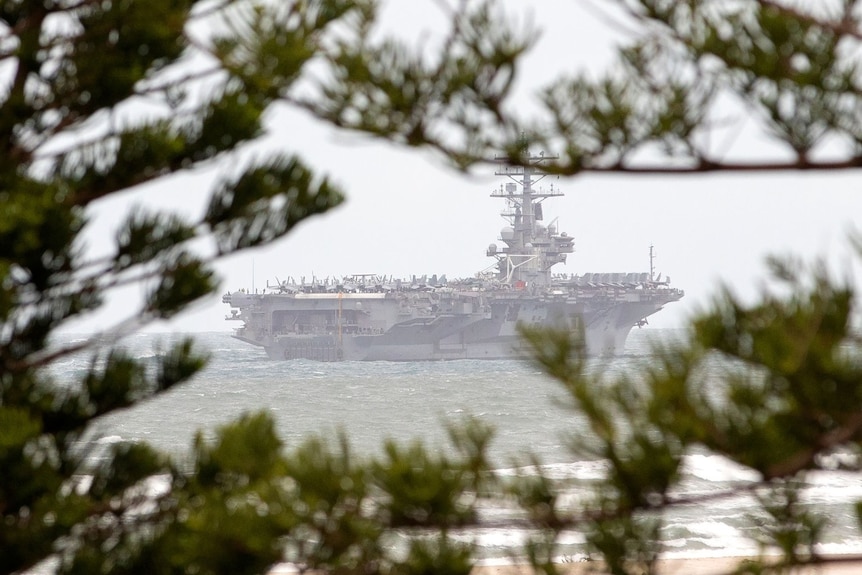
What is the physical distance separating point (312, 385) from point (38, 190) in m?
38.8

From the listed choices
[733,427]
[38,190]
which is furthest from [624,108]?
[38,190]

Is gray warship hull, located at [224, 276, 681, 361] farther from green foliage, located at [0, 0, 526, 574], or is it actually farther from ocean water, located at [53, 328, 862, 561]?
green foliage, located at [0, 0, 526, 574]

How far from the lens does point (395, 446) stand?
2.36 m

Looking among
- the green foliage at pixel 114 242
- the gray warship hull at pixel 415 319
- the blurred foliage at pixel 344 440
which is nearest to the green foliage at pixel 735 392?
the blurred foliage at pixel 344 440

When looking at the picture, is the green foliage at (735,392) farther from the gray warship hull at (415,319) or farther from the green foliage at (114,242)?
the gray warship hull at (415,319)

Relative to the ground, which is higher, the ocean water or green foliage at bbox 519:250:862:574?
green foliage at bbox 519:250:862:574

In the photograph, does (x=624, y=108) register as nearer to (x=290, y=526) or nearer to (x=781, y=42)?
(x=781, y=42)

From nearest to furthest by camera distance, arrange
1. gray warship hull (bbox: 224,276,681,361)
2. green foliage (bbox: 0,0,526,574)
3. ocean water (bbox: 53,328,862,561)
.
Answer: green foliage (bbox: 0,0,526,574) < ocean water (bbox: 53,328,862,561) < gray warship hull (bbox: 224,276,681,361)

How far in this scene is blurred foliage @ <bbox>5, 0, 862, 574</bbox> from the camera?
7.25 feet

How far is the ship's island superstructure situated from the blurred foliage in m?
44.1

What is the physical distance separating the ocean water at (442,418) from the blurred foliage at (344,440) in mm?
147

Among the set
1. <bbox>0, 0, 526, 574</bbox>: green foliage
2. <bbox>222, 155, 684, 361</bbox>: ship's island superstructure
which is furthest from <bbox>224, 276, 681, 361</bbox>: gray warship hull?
<bbox>0, 0, 526, 574</bbox>: green foliage

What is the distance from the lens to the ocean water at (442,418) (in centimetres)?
1420

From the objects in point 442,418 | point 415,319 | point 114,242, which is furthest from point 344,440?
point 415,319
